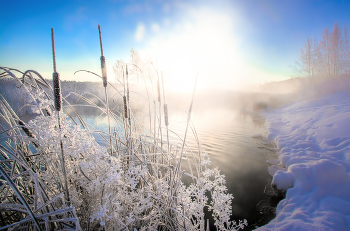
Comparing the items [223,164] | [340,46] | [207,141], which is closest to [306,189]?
[223,164]

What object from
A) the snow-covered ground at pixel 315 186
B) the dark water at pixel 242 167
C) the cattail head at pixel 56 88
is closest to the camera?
the cattail head at pixel 56 88

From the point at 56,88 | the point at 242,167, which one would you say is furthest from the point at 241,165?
the point at 56,88

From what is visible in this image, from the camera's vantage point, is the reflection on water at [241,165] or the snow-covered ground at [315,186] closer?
the snow-covered ground at [315,186]

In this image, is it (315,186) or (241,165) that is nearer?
(315,186)

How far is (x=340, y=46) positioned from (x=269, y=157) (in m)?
30.1

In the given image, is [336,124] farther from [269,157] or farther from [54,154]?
[54,154]

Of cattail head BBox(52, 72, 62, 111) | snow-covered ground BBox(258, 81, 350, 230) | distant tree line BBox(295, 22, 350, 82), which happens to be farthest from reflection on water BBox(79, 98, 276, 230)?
distant tree line BBox(295, 22, 350, 82)

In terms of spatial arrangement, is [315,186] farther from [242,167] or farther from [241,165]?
[241,165]

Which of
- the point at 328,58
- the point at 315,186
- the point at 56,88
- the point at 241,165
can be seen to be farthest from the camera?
the point at 328,58

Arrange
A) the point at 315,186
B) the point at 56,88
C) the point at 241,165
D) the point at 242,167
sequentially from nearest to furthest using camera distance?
the point at 56,88
the point at 315,186
the point at 242,167
the point at 241,165

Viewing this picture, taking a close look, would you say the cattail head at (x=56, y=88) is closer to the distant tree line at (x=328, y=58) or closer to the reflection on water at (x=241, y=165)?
the reflection on water at (x=241, y=165)

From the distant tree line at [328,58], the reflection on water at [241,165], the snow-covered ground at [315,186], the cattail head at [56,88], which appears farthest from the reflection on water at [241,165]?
the distant tree line at [328,58]

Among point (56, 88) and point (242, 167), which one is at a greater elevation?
point (56, 88)

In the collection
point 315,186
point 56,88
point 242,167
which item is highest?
point 56,88
